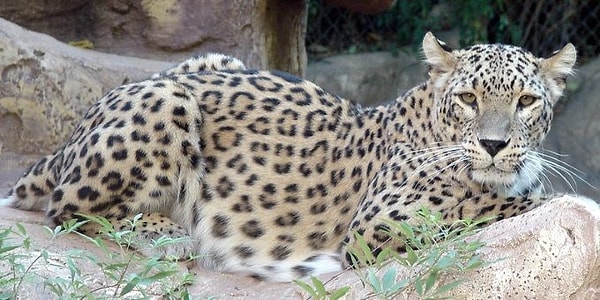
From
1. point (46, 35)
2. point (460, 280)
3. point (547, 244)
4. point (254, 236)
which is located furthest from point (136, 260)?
point (46, 35)

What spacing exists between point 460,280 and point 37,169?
3.68 metres

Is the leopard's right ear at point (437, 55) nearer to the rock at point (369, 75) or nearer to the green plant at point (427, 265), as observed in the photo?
the green plant at point (427, 265)

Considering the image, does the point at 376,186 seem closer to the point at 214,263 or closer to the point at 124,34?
the point at 214,263

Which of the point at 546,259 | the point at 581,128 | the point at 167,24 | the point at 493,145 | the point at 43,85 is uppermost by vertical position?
the point at 493,145

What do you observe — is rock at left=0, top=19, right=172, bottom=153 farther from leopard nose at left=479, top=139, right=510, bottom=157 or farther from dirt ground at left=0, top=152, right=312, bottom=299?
leopard nose at left=479, top=139, right=510, bottom=157

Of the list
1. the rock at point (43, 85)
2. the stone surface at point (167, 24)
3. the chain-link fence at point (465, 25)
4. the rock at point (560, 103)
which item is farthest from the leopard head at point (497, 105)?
the chain-link fence at point (465, 25)

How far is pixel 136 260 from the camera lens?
4887 millimetres

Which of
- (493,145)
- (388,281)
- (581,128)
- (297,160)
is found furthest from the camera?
(581,128)

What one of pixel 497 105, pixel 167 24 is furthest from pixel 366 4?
pixel 497 105

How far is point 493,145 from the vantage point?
6.13 meters

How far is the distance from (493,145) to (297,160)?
1449 millimetres

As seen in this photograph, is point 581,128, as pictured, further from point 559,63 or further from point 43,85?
point 559,63

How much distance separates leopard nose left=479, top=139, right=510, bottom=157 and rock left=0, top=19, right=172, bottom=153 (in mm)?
4460

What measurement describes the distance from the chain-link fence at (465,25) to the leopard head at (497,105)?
708 cm
